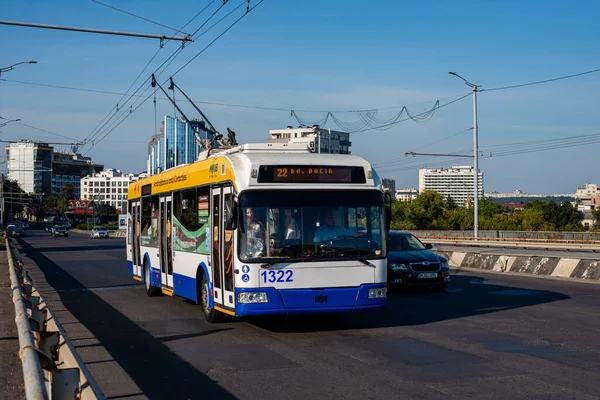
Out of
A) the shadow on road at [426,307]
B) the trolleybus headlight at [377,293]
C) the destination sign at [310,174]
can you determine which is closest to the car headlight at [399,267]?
the shadow on road at [426,307]

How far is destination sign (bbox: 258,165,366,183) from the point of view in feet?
38.4

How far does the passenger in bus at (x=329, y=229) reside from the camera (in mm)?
11562

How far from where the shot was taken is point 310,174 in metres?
11.9

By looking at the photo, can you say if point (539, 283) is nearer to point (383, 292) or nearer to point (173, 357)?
point (383, 292)

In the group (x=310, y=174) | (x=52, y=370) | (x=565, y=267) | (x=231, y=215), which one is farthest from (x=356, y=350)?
(x=565, y=267)

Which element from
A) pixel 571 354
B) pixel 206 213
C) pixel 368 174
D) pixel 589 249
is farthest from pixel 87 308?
pixel 589 249

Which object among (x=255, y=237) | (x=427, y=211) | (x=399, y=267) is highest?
(x=427, y=211)

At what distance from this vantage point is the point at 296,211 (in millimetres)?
11523

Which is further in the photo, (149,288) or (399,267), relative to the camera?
(399,267)

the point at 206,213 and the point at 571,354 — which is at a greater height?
the point at 206,213

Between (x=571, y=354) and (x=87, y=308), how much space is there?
33.5 ft

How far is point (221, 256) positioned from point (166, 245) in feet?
14.5

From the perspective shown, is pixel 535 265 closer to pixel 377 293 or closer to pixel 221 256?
pixel 377 293

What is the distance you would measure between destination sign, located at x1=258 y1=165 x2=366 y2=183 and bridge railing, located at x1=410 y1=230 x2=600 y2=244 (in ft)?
156
